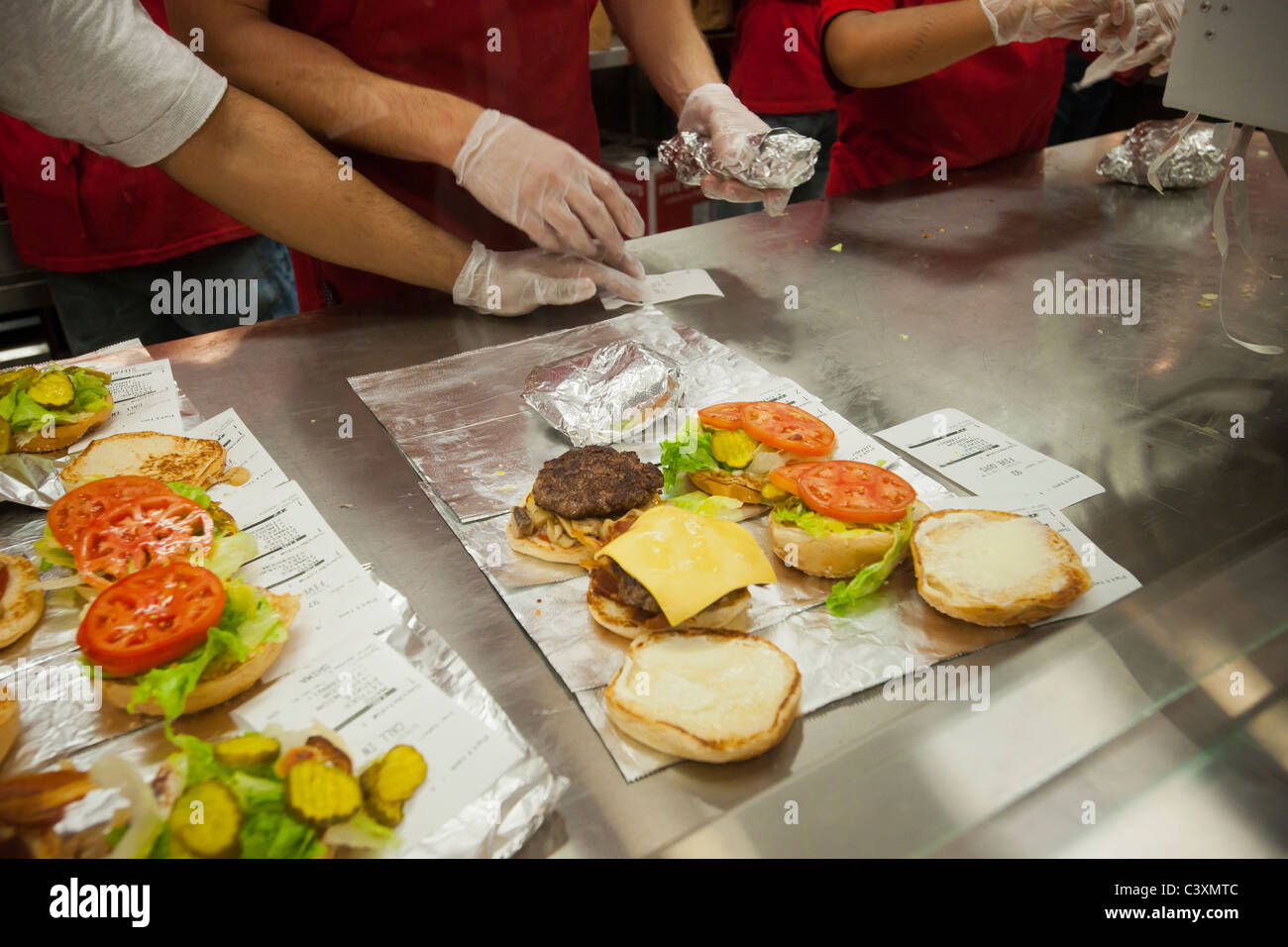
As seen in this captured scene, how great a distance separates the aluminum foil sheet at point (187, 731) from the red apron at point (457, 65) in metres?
1.58

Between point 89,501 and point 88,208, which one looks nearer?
point 89,501

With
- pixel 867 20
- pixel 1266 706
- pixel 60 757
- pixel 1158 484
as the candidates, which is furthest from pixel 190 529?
pixel 867 20

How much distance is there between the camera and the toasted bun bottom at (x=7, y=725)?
1.19m

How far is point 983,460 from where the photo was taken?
1.84 meters

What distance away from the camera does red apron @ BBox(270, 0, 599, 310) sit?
94.7 inches

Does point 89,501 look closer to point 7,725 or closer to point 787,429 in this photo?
point 7,725

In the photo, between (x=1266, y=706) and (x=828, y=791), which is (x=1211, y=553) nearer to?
(x=1266, y=706)

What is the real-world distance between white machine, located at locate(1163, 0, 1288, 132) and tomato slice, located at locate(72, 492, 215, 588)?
2065 mm

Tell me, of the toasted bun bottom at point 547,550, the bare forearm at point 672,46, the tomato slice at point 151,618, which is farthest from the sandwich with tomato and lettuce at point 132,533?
the bare forearm at point 672,46

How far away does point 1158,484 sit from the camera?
1.76 metres

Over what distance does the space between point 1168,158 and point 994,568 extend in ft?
8.03

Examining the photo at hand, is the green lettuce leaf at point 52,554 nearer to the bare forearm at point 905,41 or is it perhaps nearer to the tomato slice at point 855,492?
the tomato slice at point 855,492

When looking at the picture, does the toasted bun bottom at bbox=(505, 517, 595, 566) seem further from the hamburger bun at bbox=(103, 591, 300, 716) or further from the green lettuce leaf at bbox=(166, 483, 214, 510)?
the green lettuce leaf at bbox=(166, 483, 214, 510)

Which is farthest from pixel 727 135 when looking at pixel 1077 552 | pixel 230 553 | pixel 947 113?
pixel 230 553
